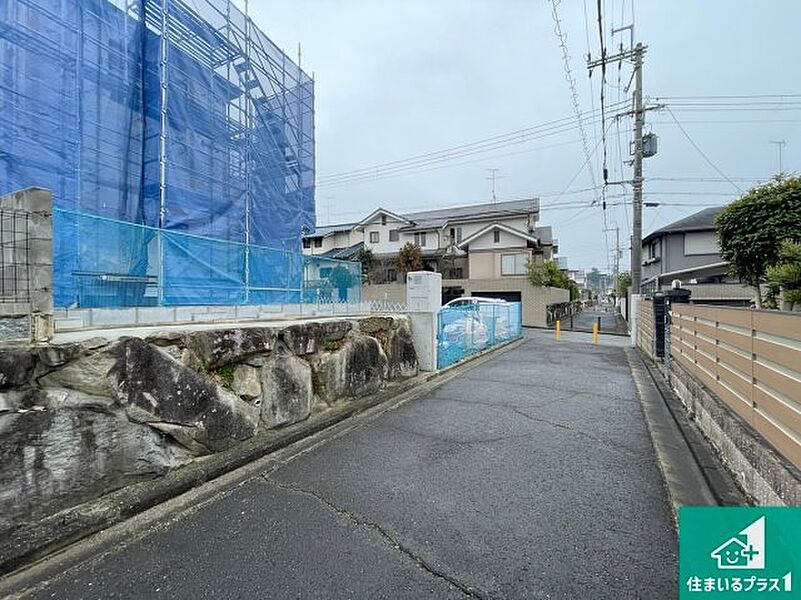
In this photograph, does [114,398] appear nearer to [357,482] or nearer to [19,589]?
[19,589]

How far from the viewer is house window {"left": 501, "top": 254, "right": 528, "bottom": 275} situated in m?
24.4

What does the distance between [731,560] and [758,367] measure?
1.73 metres

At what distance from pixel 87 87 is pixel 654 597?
9.14m

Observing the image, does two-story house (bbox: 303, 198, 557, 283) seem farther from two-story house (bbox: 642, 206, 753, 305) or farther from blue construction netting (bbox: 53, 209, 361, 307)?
blue construction netting (bbox: 53, 209, 361, 307)

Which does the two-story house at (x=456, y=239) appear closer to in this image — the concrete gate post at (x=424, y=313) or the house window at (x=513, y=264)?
the house window at (x=513, y=264)

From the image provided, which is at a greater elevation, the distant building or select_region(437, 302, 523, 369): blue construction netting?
the distant building

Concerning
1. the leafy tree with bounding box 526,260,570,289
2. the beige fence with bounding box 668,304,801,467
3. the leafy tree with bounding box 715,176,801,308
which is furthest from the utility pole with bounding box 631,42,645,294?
the beige fence with bounding box 668,304,801,467

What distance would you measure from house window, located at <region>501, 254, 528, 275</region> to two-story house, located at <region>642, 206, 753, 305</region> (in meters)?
6.48

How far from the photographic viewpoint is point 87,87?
6363mm

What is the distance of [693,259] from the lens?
2223 cm

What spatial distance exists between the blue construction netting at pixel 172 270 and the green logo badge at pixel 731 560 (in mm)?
5926

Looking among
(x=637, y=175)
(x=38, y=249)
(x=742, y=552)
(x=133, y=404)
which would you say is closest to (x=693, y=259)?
(x=637, y=175)

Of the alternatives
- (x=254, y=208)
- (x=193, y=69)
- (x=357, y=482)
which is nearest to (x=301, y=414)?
(x=357, y=482)

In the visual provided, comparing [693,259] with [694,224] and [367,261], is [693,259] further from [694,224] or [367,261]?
[367,261]
